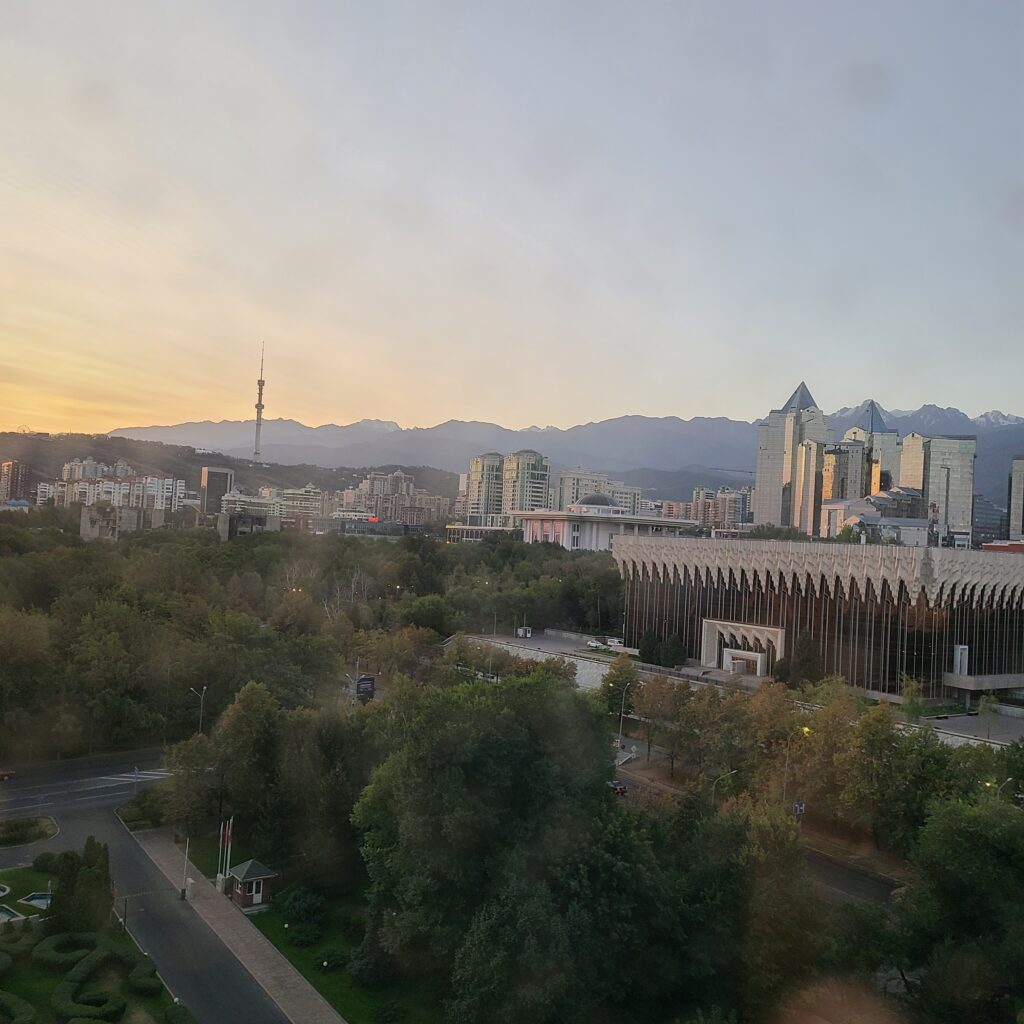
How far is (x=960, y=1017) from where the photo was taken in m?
9.16

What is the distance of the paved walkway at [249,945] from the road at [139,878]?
5.3 inches

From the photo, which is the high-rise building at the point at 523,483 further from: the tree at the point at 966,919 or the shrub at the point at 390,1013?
the tree at the point at 966,919

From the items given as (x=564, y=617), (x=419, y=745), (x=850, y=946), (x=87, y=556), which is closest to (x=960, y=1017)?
(x=850, y=946)

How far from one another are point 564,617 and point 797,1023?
102ft

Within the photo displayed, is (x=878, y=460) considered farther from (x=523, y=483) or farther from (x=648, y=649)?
(x=648, y=649)

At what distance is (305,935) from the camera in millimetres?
12625

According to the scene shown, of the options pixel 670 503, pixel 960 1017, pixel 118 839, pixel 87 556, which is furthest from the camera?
pixel 670 503

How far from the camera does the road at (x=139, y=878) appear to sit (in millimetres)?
10898

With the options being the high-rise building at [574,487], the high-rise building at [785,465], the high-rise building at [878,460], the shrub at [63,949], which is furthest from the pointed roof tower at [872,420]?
the shrub at [63,949]

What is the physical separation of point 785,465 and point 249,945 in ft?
260

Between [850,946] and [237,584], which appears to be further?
[237,584]

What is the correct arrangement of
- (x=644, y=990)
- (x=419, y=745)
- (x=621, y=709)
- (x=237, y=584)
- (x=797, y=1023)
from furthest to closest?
(x=237, y=584) → (x=621, y=709) → (x=419, y=745) → (x=644, y=990) → (x=797, y=1023)

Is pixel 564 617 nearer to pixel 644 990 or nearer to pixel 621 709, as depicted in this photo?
pixel 621 709

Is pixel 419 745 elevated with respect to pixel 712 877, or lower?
elevated
